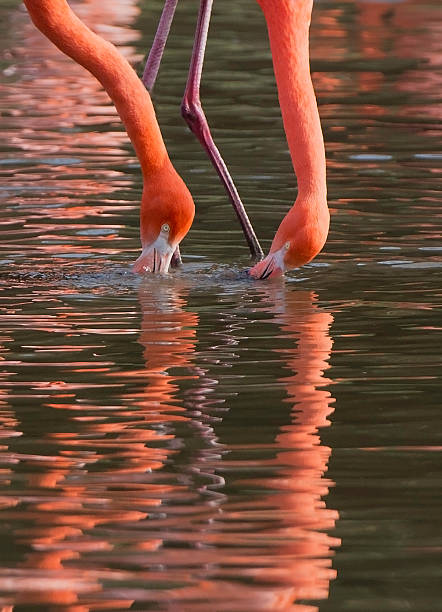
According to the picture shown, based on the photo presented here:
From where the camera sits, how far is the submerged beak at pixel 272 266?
22.8ft

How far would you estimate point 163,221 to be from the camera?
727 centimetres

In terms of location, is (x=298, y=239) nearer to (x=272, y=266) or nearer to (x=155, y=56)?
(x=272, y=266)

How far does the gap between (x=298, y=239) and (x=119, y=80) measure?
128 cm

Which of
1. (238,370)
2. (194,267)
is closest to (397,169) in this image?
(194,267)

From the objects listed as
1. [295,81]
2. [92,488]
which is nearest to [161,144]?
[295,81]

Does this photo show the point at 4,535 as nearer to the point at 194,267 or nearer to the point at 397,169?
the point at 194,267

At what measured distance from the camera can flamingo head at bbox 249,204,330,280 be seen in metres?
6.77

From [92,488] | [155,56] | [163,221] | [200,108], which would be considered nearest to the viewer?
[92,488]

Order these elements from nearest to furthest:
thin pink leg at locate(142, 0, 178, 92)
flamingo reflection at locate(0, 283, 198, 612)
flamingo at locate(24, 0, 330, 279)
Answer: flamingo reflection at locate(0, 283, 198, 612) → flamingo at locate(24, 0, 330, 279) → thin pink leg at locate(142, 0, 178, 92)

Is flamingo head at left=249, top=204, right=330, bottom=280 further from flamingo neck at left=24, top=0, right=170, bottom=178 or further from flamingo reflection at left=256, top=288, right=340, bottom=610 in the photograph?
flamingo neck at left=24, top=0, right=170, bottom=178

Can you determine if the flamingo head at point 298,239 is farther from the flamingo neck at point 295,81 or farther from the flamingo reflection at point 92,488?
the flamingo reflection at point 92,488

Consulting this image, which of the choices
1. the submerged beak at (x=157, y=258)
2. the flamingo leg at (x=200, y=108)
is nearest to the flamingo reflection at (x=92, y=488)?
the submerged beak at (x=157, y=258)

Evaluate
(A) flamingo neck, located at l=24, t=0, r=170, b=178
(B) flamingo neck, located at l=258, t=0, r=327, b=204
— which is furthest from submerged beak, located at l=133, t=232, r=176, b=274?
(B) flamingo neck, located at l=258, t=0, r=327, b=204

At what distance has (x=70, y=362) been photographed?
5.54 m
